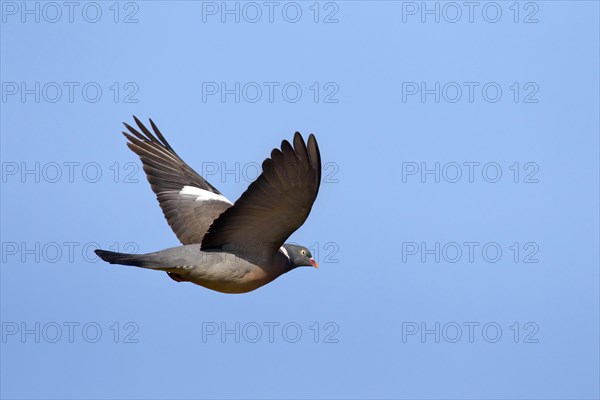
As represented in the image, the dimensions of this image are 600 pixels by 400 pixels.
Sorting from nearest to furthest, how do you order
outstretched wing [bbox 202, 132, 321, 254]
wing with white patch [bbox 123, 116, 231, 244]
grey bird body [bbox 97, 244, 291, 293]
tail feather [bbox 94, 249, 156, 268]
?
1. outstretched wing [bbox 202, 132, 321, 254]
2. tail feather [bbox 94, 249, 156, 268]
3. grey bird body [bbox 97, 244, 291, 293]
4. wing with white patch [bbox 123, 116, 231, 244]

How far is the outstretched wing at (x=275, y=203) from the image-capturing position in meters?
11.3

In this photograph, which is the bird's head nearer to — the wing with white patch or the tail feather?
the wing with white patch

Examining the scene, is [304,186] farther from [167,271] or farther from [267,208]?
[167,271]

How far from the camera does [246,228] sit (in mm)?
12758

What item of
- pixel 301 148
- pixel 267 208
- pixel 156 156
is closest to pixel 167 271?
pixel 267 208

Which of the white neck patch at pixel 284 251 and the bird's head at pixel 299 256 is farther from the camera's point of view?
the bird's head at pixel 299 256

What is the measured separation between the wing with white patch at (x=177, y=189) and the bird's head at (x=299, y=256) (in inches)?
59.0

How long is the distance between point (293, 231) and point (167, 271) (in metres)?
1.67

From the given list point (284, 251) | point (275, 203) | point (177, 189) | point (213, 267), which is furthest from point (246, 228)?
point (177, 189)

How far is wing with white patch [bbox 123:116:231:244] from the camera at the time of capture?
14953 mm

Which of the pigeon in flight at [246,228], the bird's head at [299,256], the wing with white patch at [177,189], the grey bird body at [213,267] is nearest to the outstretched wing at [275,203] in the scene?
the pigeon in flight at [246,228]

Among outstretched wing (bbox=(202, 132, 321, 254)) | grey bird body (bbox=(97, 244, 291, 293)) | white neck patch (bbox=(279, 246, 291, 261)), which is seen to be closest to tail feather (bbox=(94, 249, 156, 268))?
grey bird body (bbox=(97, 244, 291, 293))

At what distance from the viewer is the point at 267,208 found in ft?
40.0

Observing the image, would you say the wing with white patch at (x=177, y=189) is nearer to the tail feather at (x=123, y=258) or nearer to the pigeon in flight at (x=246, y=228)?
the pigeon in flight at (x=246, y=228)
